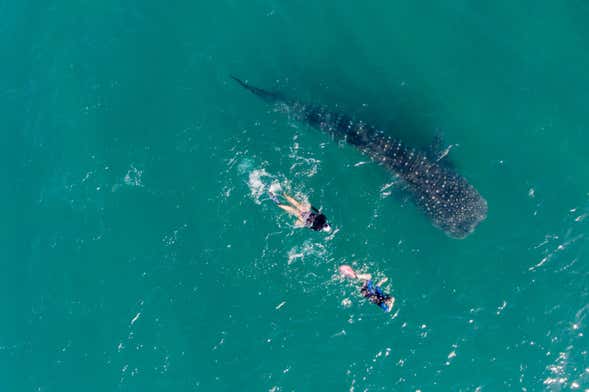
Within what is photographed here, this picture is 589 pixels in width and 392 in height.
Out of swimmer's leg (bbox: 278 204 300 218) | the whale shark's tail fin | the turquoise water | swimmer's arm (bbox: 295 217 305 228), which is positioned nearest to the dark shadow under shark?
the turquoise water

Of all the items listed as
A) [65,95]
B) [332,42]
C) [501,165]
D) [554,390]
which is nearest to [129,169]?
[65,95]

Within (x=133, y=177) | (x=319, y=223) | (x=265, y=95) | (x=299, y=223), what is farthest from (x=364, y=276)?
(x=133, y=177)

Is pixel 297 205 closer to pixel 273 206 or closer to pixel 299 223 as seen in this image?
pixel 299 223

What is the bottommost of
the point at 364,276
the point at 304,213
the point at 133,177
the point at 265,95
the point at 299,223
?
the point at 364,276

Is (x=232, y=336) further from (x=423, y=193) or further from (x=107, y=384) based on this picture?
(x=423, y=193)

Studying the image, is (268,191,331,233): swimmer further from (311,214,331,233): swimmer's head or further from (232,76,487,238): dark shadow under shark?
(232,76,487,238): dark shadow under shark
